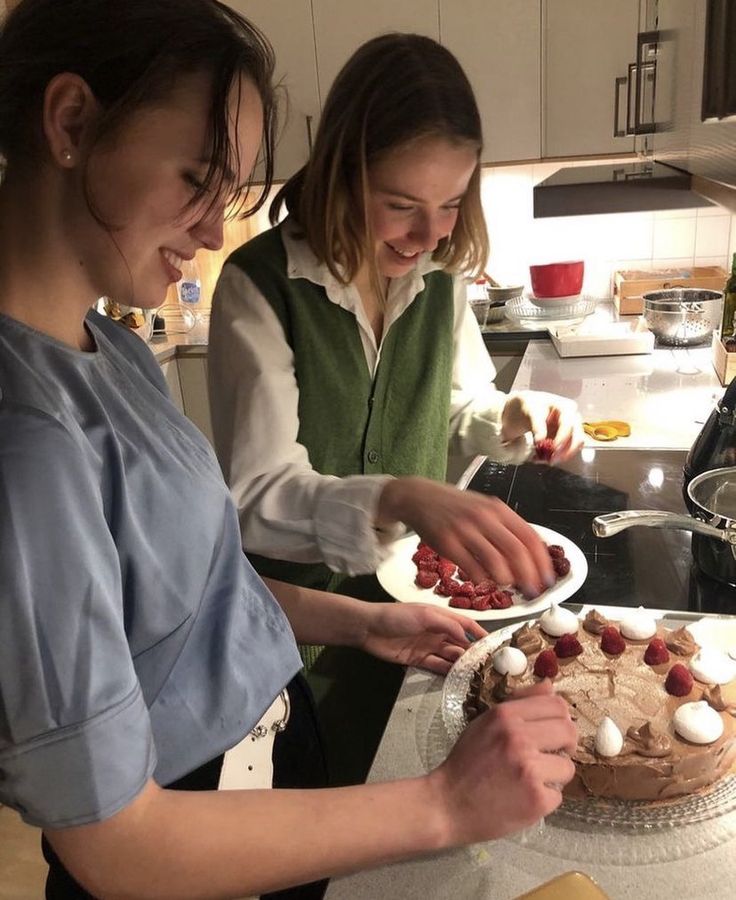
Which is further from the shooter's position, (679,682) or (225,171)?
(679,682)

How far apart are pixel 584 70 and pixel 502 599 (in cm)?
219

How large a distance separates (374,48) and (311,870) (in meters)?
1.00

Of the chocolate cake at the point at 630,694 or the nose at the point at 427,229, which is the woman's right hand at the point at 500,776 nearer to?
the chocolate cake at the point at 630,694

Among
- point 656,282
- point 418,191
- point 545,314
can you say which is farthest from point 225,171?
point 656,282

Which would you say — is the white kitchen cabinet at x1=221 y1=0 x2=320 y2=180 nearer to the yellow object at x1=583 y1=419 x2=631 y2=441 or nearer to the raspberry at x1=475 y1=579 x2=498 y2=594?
the yellow object at x1=583 y1=419 x2=631 y2=441

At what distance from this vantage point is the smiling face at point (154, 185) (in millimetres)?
553

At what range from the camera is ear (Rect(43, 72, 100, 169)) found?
1.76 feet

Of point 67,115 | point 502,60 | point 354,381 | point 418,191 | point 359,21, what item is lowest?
point 354,381

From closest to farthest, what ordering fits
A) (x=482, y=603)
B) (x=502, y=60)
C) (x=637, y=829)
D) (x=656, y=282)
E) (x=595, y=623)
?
1. (x=637, y=829)
2. (x=595, y=623)
3. (x=482, y=603)
4. (x=502, y=60)
5. (x=656, y=282)

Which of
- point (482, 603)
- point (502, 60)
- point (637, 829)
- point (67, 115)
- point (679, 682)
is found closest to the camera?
point (67, 115)

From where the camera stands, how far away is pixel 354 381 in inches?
48.8

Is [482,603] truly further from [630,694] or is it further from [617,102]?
[617,102]

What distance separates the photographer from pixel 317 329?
1.20 metres

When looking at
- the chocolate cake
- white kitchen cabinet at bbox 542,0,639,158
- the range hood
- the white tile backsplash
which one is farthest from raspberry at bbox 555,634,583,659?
the white tile backsplash
